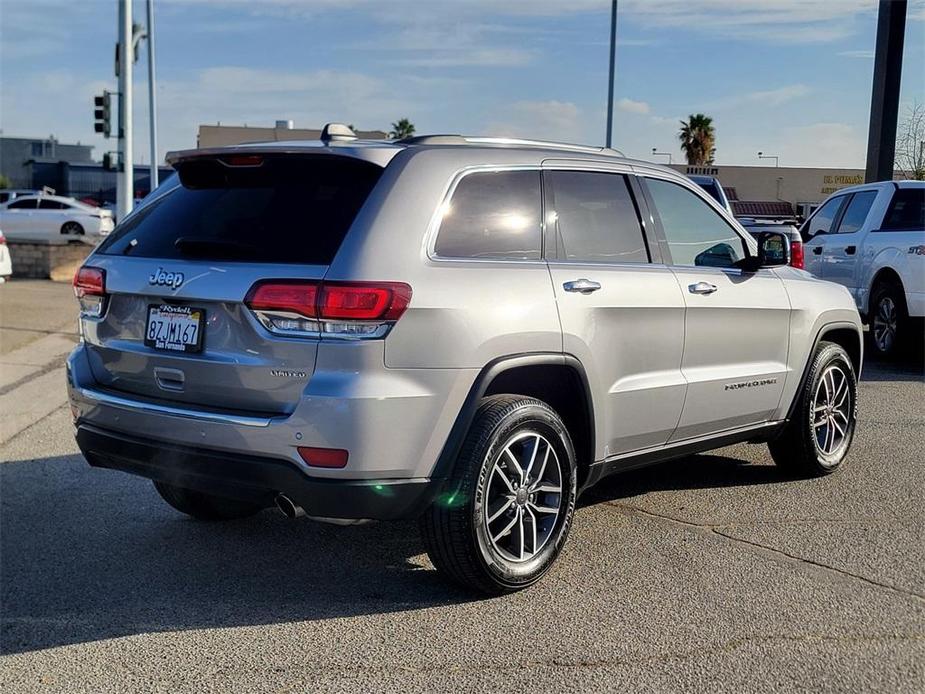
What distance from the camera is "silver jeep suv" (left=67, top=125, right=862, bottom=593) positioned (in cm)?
403

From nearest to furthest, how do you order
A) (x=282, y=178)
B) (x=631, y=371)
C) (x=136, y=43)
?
(x=282, y=178) < (x=631, y=371) < (x=136, y=43)

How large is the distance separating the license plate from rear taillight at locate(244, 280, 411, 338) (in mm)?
365

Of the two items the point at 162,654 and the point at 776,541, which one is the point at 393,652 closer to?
the point at 162,654

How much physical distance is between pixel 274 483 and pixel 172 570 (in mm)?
1042

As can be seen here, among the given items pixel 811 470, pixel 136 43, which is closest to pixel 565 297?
pixel 811 470

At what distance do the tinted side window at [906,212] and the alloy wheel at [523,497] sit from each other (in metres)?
8.05

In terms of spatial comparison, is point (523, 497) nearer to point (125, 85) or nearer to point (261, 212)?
point (261, 212)

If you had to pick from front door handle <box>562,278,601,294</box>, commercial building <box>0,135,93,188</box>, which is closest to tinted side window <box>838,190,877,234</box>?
front door handle <box>562,278,601,294</box>

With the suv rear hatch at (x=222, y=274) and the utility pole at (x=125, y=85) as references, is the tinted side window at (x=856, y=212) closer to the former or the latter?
the suv rear hatch at (x=222, y=274)

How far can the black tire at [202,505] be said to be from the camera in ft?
17.8

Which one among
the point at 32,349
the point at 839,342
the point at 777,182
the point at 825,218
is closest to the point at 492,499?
the point at 839,342

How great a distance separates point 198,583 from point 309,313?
1.42 m

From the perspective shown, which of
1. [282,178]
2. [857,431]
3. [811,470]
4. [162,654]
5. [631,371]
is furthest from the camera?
[857,431]

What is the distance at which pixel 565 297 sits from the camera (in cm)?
467
